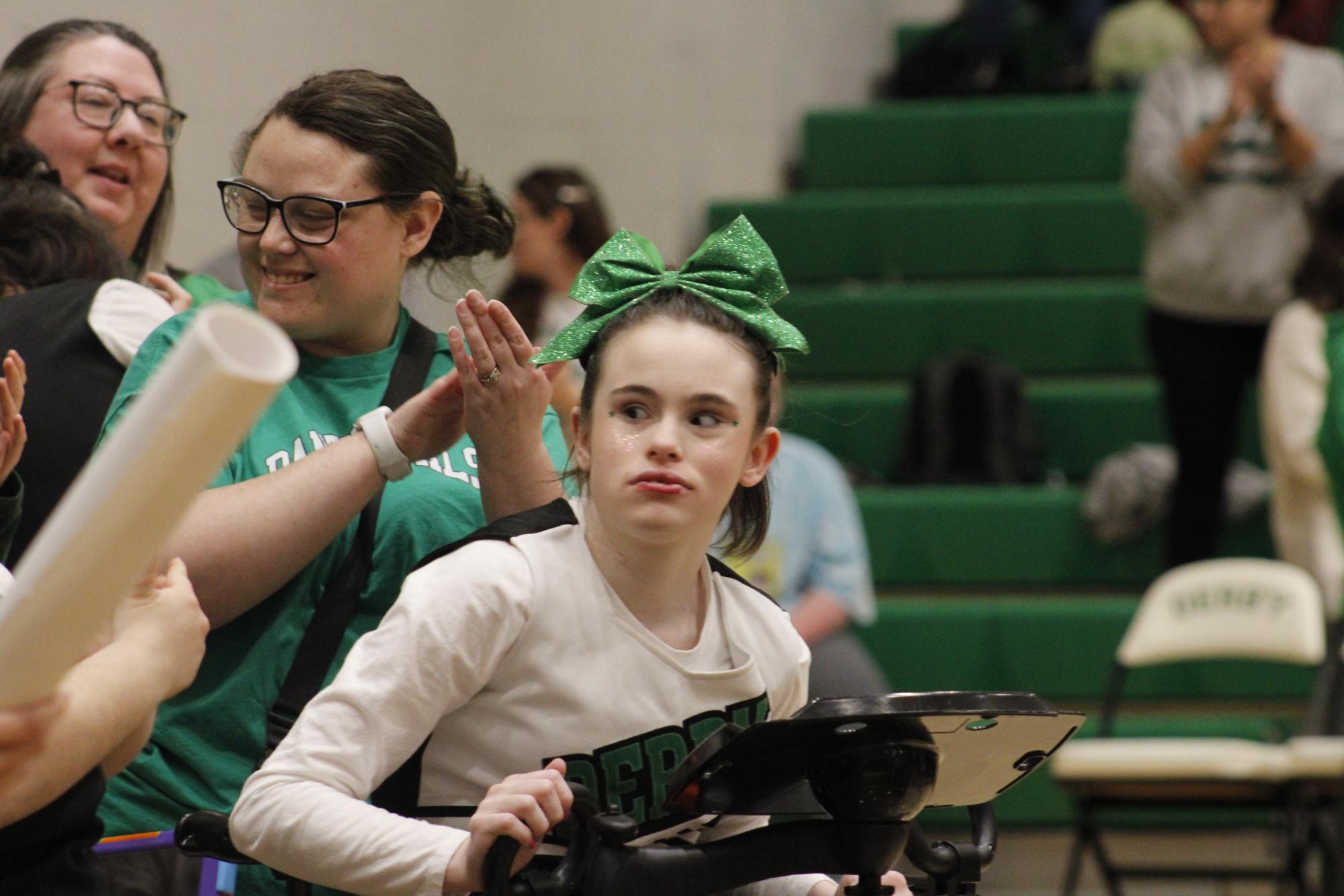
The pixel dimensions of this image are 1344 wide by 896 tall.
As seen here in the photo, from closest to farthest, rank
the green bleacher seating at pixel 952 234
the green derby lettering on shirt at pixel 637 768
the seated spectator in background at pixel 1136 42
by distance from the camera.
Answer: the green derby lettering on shirt at pixel 637 768
the green bleacher seating at pixel 952 234
the seated spectator in background at pixel 1136 42

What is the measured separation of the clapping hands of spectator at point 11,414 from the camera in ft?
5.28

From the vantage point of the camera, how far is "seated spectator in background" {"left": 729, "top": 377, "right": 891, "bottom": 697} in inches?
164

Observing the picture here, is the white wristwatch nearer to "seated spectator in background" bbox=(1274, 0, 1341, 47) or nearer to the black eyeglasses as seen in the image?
the black eyeglasses

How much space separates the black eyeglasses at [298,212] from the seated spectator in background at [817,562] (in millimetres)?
2478

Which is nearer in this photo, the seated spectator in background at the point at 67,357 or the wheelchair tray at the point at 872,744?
the wheelchair tray at the point at 872,744

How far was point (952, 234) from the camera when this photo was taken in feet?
20.9

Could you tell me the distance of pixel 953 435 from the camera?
5582 mm

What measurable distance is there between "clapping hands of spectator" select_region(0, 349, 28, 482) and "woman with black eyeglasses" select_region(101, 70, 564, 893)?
85 mm

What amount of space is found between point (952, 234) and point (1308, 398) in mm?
2074

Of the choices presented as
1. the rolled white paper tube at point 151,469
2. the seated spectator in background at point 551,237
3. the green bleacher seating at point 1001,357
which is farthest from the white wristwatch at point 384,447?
the green bleacher seating at point 1001,357

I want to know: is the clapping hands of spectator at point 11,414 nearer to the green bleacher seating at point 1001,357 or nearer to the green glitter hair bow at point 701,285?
the green glitter hair bow at point 701,285

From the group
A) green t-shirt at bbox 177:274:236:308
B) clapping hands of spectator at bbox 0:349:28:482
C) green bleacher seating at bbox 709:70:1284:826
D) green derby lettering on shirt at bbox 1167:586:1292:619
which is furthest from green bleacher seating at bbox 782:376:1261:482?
clapping hands of spectator at bbox 0:349:28:482

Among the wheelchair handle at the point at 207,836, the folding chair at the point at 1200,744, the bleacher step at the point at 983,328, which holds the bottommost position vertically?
the folding chair at the point at 1200,744

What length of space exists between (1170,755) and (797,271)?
2850mm
